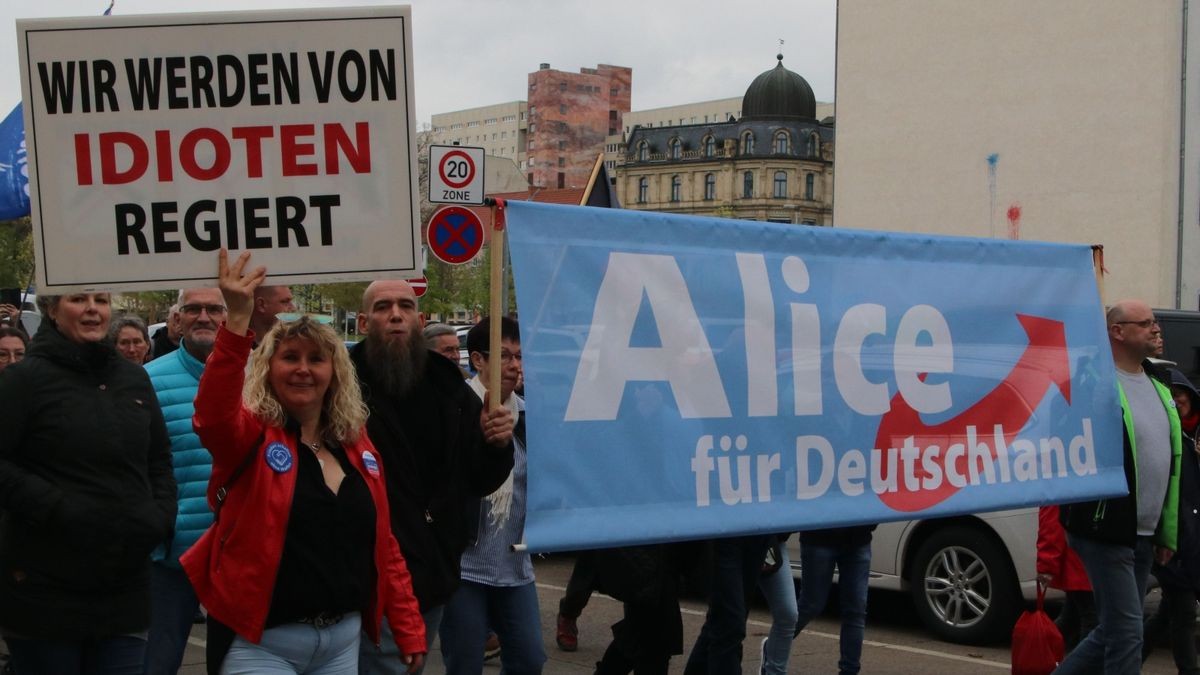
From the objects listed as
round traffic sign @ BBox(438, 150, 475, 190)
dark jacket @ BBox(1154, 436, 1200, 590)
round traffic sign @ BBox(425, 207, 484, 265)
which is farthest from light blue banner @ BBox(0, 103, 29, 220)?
dark jacket @ BBox(1154, 436, 1200, 590)

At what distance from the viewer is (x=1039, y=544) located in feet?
23.5

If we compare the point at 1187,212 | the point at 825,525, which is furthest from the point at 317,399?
the point at 1187,212

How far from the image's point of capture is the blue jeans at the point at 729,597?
630 centimetres

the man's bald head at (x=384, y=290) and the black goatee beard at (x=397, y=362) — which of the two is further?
the man's bald head at (x=384, y=290)

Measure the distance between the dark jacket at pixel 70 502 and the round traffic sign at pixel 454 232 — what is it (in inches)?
351

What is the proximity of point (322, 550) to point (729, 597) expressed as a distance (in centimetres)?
274

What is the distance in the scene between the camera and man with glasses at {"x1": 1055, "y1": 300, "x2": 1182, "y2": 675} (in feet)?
20.2

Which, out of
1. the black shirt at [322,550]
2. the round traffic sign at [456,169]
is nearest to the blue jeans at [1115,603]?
the black shirt at [322,550]

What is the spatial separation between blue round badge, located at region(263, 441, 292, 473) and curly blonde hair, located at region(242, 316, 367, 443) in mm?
118

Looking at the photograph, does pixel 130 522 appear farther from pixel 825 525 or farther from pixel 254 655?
pixel 825 525

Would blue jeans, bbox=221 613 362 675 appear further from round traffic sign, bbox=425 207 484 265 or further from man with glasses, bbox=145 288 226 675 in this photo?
round traffic sign, bbox=425 207 484 265

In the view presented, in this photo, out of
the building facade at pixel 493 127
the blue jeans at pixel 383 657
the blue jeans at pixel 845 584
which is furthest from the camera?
the building facade at pixel 493 127

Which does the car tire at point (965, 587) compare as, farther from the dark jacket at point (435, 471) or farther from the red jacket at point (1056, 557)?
the dark jacket at point (435, 471)

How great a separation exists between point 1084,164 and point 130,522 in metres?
46.9
